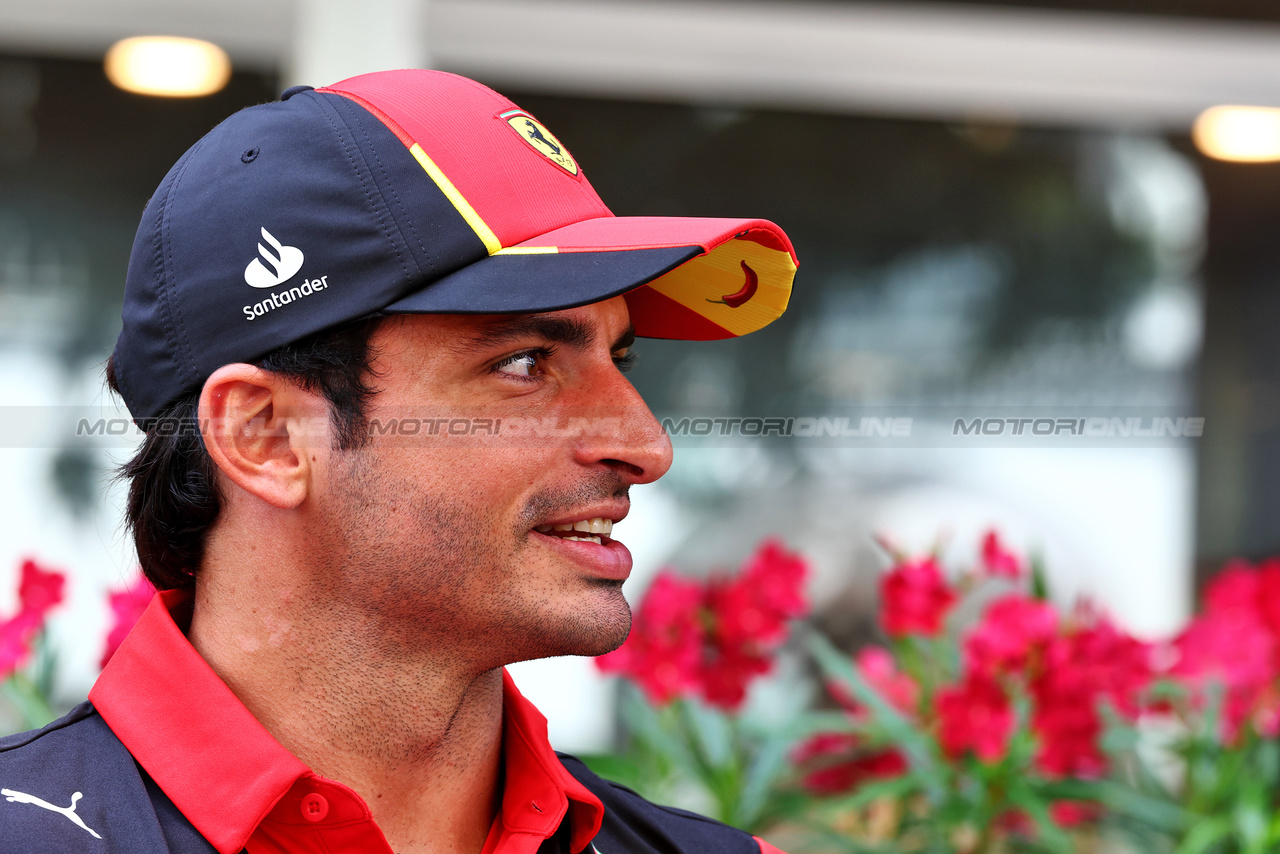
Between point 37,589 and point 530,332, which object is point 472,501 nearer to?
point 530,332

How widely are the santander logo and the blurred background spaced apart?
2244 millimetres

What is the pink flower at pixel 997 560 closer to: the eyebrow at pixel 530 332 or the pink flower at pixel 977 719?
the pink flower at pixel 977 719

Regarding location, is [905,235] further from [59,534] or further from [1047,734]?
[59,534]

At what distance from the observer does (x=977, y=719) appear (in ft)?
7.52

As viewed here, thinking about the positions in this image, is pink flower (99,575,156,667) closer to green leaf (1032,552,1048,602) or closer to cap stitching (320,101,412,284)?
cap stitching (320,101,412,284)

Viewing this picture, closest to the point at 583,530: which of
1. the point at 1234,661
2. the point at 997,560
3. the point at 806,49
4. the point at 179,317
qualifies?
the point at 179,317

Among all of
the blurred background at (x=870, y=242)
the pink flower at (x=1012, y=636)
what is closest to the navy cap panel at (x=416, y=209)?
the pink flower at (x=1012, y=636)

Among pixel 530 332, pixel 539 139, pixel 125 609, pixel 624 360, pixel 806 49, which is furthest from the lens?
pixel 806 49

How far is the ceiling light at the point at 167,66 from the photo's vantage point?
3199 millimetres

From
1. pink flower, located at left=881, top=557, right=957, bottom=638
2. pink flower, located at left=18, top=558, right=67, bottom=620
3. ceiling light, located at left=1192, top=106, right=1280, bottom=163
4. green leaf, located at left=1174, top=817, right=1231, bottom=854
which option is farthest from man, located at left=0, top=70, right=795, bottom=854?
ceiling light, located at left=1192, top=106, right=1280, bottom=163

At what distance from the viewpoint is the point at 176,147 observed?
3.29m

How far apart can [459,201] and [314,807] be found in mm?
618

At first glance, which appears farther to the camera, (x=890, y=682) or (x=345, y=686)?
(x=890, y=682)

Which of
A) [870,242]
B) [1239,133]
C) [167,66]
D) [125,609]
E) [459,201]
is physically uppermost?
[1239,133]
